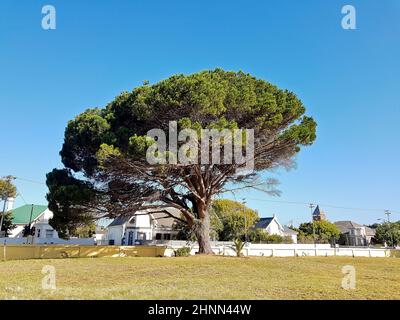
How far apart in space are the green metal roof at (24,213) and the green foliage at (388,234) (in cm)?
5315

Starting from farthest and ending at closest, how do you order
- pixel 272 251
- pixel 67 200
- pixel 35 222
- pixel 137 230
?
pixel 35 222
pixel 137 230
pixel 272 251
pixel 67 200

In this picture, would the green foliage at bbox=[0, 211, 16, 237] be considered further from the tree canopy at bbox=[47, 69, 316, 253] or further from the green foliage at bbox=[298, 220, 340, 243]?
the green foliage at bbox=[298, 220, 340, 243]

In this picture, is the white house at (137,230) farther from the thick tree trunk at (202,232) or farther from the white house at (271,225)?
the white house at (271,225)

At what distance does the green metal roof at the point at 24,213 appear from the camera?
42000mm

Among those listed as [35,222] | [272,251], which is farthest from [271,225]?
[35,222]

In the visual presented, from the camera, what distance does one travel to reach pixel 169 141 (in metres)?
16.9

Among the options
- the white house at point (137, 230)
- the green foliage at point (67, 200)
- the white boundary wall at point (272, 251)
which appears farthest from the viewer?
the white house at point (137, 230)

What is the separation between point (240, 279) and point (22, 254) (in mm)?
16419

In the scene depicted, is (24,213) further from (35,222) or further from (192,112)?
(192,112)

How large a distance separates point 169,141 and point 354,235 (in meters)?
60.7

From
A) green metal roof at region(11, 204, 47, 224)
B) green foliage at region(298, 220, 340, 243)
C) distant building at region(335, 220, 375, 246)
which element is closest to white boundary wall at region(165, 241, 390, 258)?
green metal roof at region(11, 204, 47, 224)

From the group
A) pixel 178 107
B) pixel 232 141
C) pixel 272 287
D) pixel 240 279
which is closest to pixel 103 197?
pixel 178 107

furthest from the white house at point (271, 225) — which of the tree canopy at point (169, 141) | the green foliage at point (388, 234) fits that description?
the tree canopy at point (169, 141)
